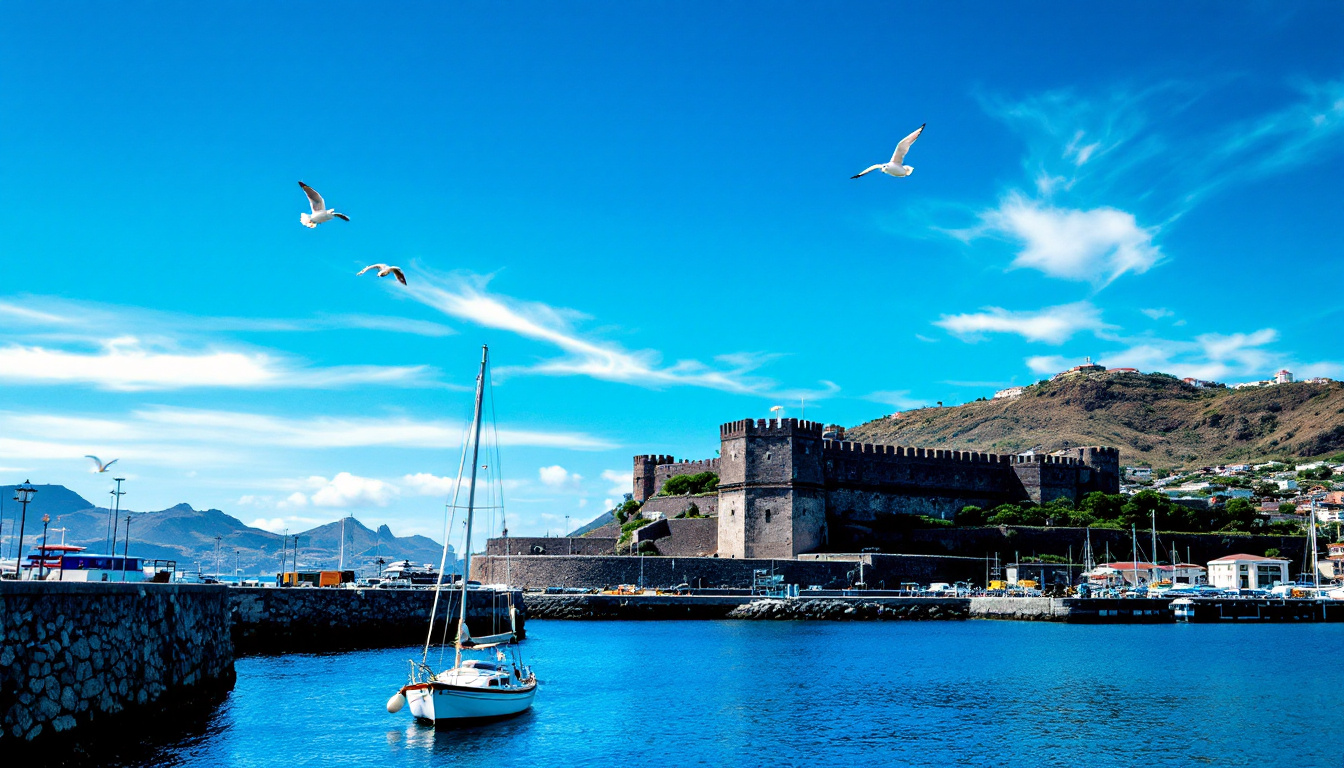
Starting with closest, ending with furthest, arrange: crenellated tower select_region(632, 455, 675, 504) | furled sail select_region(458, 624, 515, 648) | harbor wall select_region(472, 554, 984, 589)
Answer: furled sail select_region(458, 624, 515, 648) < harbor wall select_region(472, 554, 984, 589) < crenellated tower select_region(632, 455, 675, 504)

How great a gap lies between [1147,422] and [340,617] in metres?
155

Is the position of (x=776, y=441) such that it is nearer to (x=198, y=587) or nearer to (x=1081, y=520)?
(x=1081, y=520)

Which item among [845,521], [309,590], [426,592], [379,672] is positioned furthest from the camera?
[845,521]

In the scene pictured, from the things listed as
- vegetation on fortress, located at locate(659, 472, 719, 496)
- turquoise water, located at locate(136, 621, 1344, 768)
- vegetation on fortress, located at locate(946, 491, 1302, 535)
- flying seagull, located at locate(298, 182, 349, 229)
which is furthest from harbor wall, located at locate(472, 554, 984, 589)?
flying seagull, located at locate(298, 182, 349, 229)

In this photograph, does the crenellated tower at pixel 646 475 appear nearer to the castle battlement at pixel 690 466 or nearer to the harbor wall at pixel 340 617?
the castle battlement at pixel 690 466

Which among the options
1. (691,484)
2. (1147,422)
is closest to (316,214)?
(691,484)

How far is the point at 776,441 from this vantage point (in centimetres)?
6506

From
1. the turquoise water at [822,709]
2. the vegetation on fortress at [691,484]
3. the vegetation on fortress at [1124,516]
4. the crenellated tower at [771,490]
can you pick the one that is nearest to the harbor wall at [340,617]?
the turquoise water at [822,709]

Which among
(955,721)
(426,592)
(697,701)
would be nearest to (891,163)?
(955,721)

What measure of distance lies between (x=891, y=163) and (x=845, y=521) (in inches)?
2112

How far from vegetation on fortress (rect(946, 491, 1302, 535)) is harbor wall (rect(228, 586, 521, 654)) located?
3810 centimetres

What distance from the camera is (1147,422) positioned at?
166625mm

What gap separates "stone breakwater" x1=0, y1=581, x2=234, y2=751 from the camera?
14.8 meters

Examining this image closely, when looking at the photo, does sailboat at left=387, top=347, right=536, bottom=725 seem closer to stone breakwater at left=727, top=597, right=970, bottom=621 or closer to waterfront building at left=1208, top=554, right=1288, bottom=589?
stone breakwater at left=727, top=597, right=970, bottom=621
